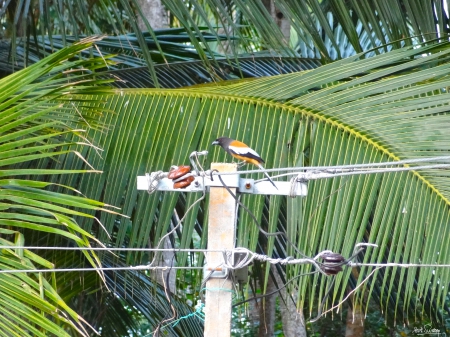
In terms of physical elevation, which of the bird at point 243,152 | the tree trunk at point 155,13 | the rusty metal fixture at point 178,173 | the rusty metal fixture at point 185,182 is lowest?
the rusty metal fixture at point 185,182

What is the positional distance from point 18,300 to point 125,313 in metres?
3.31

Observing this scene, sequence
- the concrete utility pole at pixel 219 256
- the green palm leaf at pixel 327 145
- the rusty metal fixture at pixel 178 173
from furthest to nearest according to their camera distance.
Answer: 1. the green palm leaf at pixel 327 145
2. the rusty metal fixture at pixel 178 173
3. the concrete utility pole at pixel 219 256

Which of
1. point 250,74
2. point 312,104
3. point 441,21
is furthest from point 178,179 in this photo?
point 250,74

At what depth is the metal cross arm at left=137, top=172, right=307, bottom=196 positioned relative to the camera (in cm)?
201

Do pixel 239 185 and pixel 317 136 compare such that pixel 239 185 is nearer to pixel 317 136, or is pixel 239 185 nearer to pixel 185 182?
pixel 185 182

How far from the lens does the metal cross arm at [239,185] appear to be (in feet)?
6.60

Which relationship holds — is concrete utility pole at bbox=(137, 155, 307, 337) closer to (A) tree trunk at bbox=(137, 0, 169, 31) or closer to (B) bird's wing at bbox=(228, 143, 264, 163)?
(B) bird's wing at bbox=(228, 143, 264, 163)

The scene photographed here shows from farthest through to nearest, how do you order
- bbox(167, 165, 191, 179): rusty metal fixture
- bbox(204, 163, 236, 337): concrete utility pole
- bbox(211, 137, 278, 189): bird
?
bbox(211, 137, 278, 189): bird → bbox(167, 165, 191, 179): rusty metal fixture → bbox(204, 163, 236, 337): concrete utility pole

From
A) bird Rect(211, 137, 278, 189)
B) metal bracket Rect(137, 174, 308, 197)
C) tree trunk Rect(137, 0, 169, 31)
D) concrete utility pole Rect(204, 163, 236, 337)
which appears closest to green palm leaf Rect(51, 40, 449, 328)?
bird Rect(211, 137, 278, 189)

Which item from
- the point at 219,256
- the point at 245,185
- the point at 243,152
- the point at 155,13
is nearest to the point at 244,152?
the point at 243,152

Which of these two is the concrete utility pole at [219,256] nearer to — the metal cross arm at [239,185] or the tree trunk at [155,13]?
the metal cross arm at [239,185]

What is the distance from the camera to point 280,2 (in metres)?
2.99

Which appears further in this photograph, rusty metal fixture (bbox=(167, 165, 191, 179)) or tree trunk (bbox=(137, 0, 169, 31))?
tree trunk (bbox=(137, 0, 169, 31))

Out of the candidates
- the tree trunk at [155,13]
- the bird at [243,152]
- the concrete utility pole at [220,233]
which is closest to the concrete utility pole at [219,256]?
the concrete utility pole at [220,233]
